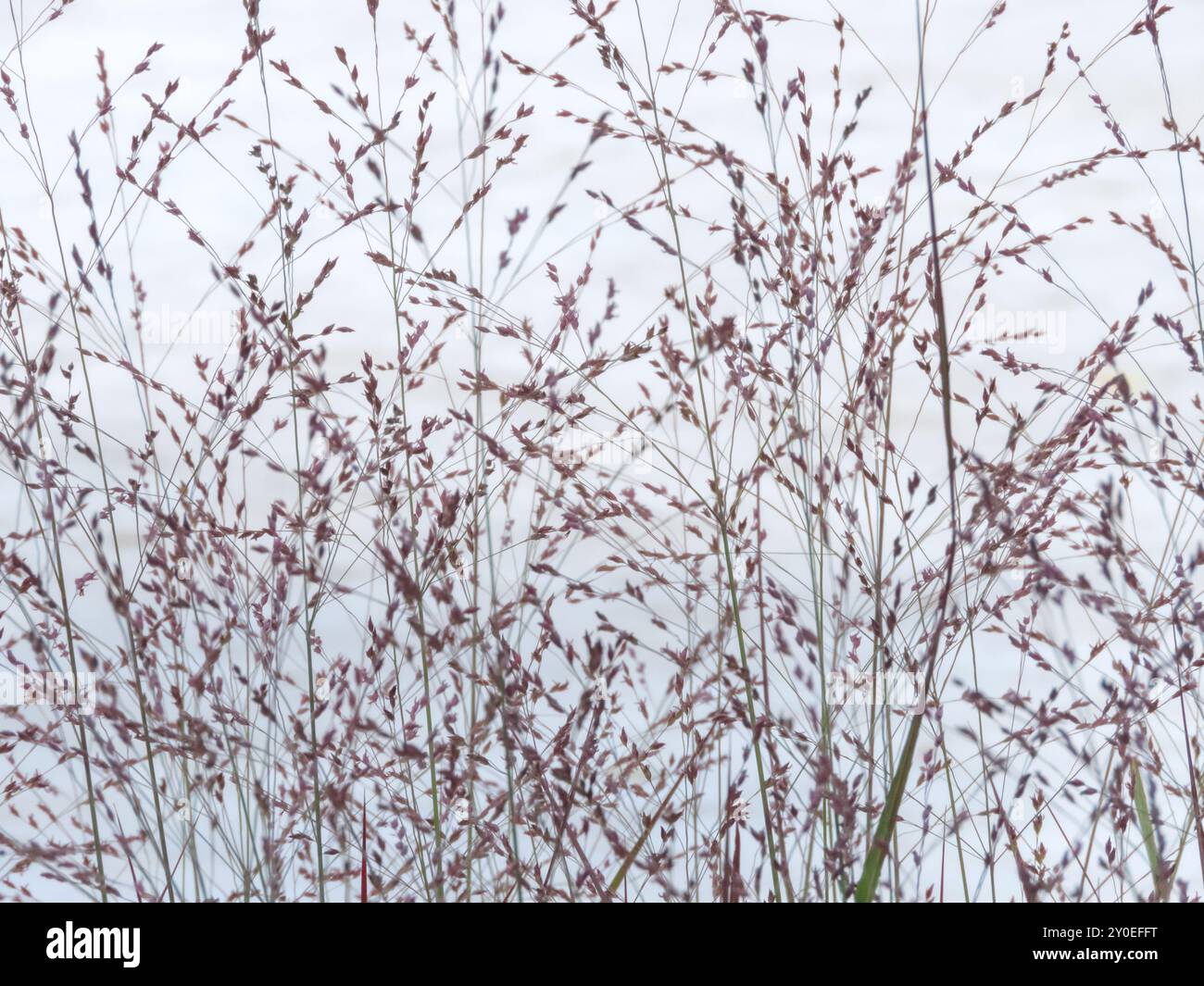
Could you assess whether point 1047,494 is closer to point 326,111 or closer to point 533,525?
point 533,525

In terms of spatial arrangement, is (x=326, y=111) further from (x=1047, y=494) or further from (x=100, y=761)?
(x=1047, y=494)

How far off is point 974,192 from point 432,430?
0.93 m

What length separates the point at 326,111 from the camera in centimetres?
186

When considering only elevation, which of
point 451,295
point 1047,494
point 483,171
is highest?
point 483,171

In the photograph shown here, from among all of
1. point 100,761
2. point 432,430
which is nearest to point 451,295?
point 432,430

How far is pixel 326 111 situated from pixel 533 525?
733mm

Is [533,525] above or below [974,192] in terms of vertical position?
below
